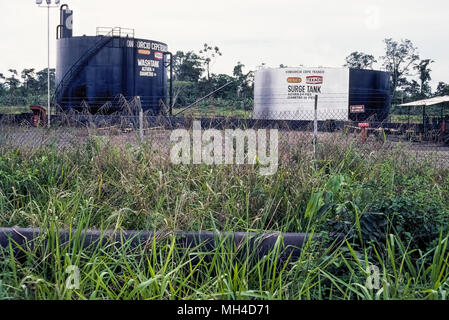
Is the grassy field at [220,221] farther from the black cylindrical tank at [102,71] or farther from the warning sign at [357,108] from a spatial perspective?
the warning sign at [357,108]

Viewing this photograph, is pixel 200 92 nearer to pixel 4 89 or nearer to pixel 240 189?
pixel 4 89

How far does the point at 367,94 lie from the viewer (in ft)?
91.8

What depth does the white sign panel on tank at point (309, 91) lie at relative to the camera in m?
26.9

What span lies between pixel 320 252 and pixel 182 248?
105 cm

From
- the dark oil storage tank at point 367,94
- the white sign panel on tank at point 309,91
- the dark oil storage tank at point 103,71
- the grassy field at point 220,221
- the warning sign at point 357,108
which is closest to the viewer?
the grassy field at point 220,221

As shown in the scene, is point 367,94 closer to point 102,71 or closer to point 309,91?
point 309,91

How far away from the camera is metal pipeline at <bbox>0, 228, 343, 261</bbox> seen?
11.9 ft

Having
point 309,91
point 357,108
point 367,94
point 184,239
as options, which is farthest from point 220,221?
point 367,94

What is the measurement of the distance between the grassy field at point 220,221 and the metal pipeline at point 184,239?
71mm

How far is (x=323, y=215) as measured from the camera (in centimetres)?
396

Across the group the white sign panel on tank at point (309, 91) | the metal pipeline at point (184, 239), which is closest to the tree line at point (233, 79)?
the white sign panel on tank at point (309, 91)

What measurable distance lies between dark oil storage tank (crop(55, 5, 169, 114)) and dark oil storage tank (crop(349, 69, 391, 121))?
37.1 ft

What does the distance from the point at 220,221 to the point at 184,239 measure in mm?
483
